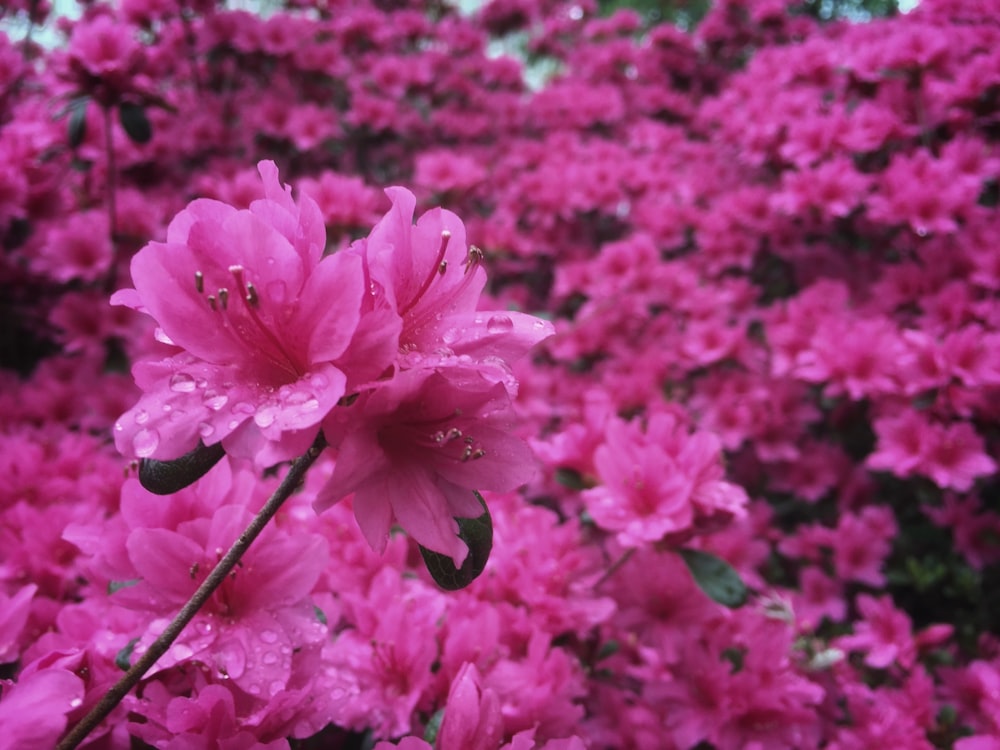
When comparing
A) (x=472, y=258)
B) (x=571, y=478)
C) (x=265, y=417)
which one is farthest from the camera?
(x=571, y=478)

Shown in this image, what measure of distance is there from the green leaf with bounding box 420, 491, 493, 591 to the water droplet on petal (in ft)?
0.79

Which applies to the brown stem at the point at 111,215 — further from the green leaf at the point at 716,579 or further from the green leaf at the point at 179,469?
the green leaf at the point at 716,579

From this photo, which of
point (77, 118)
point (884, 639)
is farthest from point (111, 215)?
point (884, 639)

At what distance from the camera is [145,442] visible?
0.54m

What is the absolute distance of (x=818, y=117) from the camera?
Answer: 2248 millimetres

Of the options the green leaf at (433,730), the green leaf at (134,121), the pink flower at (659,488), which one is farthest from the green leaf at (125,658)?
the green leaf at (134,121)

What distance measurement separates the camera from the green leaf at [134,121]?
1834 millimetres

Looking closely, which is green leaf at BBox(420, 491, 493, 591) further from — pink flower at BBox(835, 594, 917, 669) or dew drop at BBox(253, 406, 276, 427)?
pink flower at BBox(835, 594, 917, 669)

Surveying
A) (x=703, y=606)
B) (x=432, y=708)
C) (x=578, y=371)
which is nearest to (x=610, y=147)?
(x=578, y=371)

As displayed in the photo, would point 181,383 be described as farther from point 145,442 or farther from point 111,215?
point 111,215

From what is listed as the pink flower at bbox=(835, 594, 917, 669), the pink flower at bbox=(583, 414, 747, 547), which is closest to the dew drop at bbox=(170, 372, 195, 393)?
the pink flower at bbox=(583, 414, 747, 547)

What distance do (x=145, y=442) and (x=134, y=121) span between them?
1633 millimetres

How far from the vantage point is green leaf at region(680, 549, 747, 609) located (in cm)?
106

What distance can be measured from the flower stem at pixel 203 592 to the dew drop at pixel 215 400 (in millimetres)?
76
